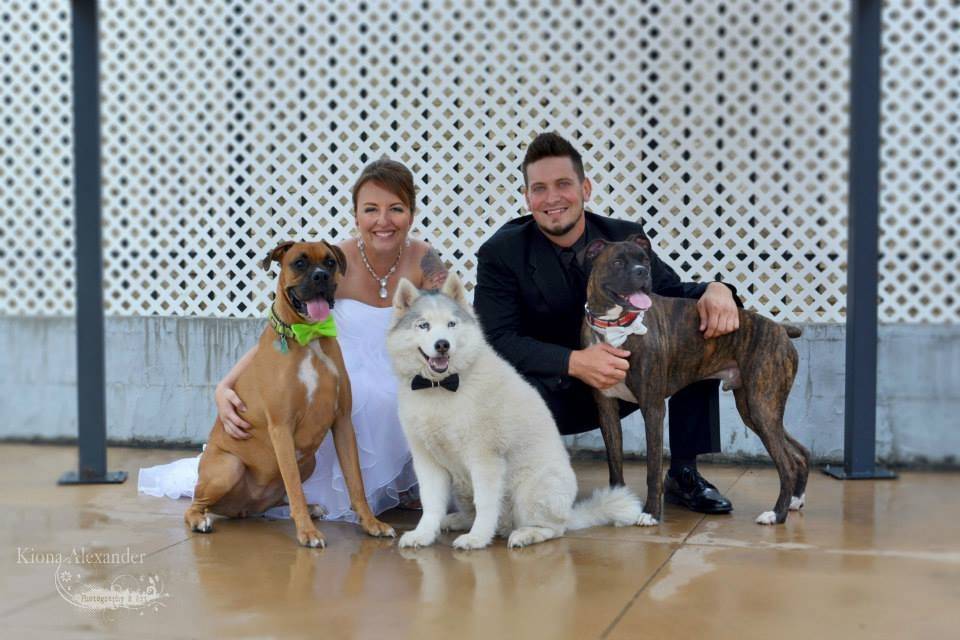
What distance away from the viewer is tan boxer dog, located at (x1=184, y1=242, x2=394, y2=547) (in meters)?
3.55

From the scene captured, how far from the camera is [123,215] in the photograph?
652cm

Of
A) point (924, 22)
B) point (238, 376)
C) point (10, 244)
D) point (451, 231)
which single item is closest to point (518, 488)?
point (238, 376)

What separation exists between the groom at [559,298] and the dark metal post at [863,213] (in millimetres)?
1046

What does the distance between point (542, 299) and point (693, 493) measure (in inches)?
44.8

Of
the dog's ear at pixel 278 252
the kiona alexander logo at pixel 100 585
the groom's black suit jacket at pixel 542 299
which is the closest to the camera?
the kiona alexander logo at pixel 100 585

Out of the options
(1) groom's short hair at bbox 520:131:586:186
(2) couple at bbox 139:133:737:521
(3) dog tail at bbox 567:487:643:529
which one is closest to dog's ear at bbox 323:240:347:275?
(2) couple at bbox 139:133:737:521

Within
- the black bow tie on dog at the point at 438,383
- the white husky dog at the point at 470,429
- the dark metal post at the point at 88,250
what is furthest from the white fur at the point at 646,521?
the dark metal post at the point at 88,250

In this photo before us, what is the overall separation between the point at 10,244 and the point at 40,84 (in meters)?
1.17

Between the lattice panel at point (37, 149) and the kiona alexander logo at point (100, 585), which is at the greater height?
the lattice panel at point (37, 149)

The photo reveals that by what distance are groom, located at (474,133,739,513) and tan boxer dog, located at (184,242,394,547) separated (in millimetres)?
863

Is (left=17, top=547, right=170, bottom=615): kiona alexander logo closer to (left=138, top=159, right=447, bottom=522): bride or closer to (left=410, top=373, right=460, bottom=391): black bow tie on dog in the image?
(left=138, top=159, right=447, bottom=522): bride

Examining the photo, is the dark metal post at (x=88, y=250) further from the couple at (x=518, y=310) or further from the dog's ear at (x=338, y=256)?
the dog's ear at (x=338, y=256)

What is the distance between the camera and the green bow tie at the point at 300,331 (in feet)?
11.8

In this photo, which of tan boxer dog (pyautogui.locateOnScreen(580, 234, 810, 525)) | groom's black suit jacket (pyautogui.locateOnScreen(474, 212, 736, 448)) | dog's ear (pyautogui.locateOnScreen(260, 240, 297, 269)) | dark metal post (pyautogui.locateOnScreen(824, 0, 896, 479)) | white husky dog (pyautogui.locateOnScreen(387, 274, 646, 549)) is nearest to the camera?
white husky dog (pyautogui.locateOnScreen(387, 274, 646, 549))
